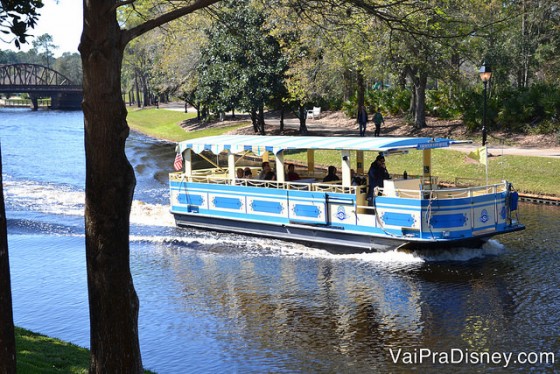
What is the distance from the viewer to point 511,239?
2552 centimetres

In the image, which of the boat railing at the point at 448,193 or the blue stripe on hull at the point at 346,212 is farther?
the boat railing at the point at 448,193

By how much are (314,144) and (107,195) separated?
15.7 m

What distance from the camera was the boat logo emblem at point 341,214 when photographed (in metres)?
24.0

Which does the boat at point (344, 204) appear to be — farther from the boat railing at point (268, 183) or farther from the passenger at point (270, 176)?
the passenger at point (270, 176)

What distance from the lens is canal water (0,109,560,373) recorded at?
15672 mm

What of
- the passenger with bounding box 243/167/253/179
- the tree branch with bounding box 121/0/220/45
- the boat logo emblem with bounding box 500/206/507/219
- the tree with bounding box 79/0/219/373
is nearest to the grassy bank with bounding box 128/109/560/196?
the boat logo emblem with bounding box 500/206/507/219

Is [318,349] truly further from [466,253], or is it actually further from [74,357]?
[466,253]

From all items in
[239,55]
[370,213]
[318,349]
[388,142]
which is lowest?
[318,349]

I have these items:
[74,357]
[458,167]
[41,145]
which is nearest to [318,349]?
[74,357]

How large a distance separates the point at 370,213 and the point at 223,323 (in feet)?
23.8

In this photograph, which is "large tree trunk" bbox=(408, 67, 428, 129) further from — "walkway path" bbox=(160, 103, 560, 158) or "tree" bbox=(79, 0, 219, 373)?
"tree" bbox=(79, 0, 219, 373)

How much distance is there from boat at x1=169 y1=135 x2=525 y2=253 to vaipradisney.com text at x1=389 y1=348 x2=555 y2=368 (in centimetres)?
A: 662

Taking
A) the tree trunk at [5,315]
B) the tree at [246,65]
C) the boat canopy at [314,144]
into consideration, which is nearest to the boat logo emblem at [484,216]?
the boat canopy at [314,144]

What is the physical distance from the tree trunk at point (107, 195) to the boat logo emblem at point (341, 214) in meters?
14.0
